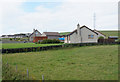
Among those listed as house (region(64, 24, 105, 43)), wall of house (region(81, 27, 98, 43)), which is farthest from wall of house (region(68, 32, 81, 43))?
wall of house (region(81, 27, 98, 43))

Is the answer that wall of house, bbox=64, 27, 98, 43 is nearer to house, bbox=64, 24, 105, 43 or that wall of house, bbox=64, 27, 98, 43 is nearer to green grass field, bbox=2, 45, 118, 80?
house, bbox=64, 24, 105, 43

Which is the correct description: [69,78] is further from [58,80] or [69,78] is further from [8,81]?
[8,81]

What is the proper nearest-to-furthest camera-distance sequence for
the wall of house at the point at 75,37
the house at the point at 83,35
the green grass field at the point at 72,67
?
the green grass field at the point at 72,67, the house at the point at 83,35, the wall of house at the point at 75,37

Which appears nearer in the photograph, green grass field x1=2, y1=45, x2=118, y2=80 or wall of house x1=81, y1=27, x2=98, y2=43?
green grass field x1=2, y1=45, x2=118, y2=80

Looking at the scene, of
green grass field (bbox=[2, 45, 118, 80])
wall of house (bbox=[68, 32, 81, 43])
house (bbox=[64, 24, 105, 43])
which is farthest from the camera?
wall of house (bbox=[68, 32, 81, 43])

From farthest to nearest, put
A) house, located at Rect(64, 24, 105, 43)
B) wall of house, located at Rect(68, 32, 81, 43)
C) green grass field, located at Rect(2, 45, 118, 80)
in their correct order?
wall of house, located at Rect(68, 32, 81, 43) → house, located at Rect(64, 24, 105, 43) → green grass field, located at Rect(2, 45, 118, 80)

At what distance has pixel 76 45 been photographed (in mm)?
36062

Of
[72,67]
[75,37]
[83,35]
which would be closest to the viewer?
[72,67]

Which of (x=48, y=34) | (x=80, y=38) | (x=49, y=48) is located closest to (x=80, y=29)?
(x=80, y=38)

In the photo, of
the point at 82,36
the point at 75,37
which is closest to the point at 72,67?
the point at 82,36

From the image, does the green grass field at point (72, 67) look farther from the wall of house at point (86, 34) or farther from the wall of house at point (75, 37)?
the wall of house at point (75, 37)

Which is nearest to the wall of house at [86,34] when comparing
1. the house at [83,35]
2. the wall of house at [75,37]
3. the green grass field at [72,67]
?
the house at [83,35]

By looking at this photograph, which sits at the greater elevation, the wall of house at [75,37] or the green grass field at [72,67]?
the wall of house at [75,37]

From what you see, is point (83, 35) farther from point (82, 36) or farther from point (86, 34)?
point (86, 34)
